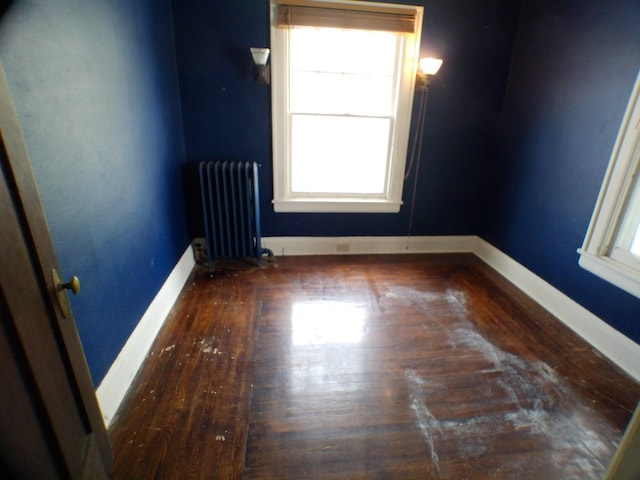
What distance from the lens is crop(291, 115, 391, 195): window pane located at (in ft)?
10.3

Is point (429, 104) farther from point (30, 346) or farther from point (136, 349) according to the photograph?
point (30, 346)

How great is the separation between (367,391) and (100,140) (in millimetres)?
1893

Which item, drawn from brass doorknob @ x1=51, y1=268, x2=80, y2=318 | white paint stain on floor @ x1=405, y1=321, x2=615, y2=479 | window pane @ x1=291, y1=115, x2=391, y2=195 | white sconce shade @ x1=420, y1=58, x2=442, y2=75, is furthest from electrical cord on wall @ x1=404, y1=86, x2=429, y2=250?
brass doorknob @ x1=51, y1=268, x2=80, y2=318

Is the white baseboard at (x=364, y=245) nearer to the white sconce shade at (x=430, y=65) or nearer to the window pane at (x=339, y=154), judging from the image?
the window pane at (x=339, y=154)

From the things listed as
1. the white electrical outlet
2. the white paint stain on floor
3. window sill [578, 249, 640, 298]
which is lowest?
the white paint stain on floor

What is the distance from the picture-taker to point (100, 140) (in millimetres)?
1624

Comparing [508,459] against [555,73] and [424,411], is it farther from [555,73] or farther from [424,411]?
[555,73]

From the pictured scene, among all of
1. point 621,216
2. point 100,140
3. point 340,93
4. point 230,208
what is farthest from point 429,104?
point 100,140

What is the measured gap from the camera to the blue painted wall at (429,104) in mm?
2799

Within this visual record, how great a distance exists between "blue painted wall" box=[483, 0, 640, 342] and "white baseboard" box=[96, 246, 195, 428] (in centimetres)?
296

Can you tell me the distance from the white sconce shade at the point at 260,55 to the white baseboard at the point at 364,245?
5.31ft

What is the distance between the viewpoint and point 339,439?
156cm

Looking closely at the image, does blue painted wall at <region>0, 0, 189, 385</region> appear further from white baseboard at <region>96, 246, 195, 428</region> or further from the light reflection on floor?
the light reflection on floor

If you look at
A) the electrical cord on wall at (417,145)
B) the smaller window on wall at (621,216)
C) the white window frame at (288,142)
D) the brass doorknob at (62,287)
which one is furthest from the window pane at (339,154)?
the brass doorknob at (62,287)
